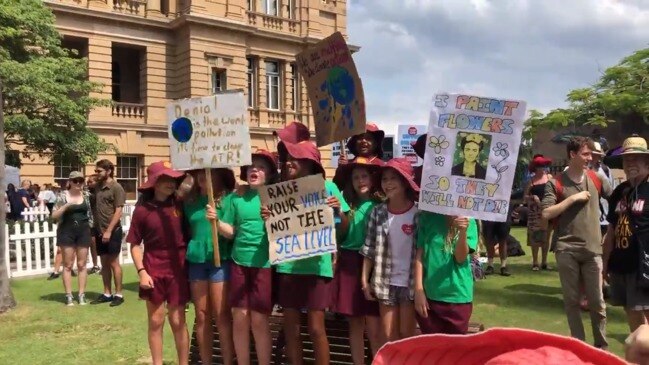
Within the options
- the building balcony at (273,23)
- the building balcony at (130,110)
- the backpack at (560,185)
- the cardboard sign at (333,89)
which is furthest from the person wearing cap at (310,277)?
the building balcony at (273,23)

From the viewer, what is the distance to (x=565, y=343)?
4.25 ft

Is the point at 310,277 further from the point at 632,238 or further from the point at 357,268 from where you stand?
the point at 632,238

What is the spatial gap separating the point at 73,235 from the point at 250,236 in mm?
5131

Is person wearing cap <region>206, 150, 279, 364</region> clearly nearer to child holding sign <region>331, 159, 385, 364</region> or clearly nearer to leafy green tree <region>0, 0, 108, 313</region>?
child holding sign <region>331, 159, 385, 364</region>

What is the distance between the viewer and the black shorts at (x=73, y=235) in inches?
356

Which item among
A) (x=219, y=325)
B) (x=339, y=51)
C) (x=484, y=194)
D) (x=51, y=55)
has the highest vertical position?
(x=51, y=55)

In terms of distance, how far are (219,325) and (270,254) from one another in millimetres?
861

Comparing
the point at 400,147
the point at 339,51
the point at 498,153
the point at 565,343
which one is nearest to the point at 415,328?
the point at 498,153

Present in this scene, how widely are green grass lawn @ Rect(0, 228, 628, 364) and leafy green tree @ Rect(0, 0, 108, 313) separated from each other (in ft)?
30.2

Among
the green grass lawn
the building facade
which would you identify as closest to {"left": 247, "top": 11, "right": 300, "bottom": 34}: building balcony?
the building facade

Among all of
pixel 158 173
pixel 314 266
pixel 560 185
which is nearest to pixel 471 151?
pixel 314 266

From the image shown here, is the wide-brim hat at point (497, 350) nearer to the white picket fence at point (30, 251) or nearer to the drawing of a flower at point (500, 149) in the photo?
the drawing of a flower at point (500, 149)

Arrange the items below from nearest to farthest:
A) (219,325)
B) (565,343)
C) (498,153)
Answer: (565,343) → (498,153) → (219,325)

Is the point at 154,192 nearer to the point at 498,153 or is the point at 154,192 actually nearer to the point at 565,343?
the point at 498,153
